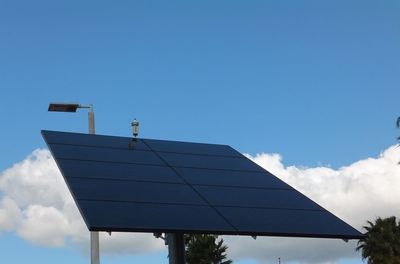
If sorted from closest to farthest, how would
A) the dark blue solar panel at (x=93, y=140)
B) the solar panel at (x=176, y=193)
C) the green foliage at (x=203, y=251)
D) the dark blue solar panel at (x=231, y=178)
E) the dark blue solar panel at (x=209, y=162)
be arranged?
the solar panel at (x=176, y=193)
the dark blue solar panel at (x=231, y=178)
the dark blue solar panel at (x=209, y=162)
the dark blue solar panel at (x=93, y=140)
the green foliage at (x=203, y=251)

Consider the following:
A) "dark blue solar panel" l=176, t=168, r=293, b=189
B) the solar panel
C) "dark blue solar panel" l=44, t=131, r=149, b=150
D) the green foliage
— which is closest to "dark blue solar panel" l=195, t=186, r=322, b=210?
the solar panel

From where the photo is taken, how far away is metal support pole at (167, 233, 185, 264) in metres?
11.6

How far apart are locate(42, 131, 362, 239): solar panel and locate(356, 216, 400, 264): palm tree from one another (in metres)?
50.7

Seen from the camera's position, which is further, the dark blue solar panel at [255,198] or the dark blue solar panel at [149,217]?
the dark blue solar panel at [255,198]

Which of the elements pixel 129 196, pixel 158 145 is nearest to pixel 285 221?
pixel 129 196

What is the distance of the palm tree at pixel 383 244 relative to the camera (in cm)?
6222

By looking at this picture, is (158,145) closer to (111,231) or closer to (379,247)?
(111,231)

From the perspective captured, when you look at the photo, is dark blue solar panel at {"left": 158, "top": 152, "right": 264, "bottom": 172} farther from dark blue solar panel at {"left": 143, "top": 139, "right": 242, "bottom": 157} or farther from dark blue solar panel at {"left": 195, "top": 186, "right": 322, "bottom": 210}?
dark blue solar panel at {"left": 195, "top": 186, "right": 322, "bottom": 210}

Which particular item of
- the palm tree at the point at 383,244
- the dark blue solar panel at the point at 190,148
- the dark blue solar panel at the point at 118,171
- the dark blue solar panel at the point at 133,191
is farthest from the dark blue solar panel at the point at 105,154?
the palm tree at the point at 383,244

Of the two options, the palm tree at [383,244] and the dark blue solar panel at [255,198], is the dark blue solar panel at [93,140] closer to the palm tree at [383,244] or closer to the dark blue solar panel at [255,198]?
the dark blue solar panel at [255,198]

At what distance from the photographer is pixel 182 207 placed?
10.7 metres

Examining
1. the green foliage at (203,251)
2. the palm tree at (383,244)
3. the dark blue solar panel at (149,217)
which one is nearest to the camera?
the dark blue solar panel at (149,217)

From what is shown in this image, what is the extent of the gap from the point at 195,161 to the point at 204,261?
125 feet

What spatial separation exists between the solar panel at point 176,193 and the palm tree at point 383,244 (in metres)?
50.7
